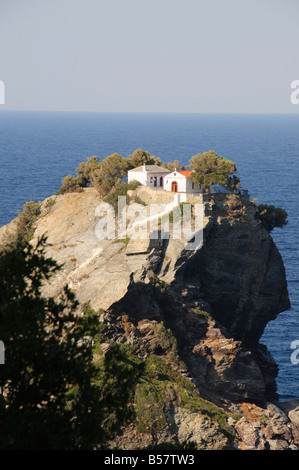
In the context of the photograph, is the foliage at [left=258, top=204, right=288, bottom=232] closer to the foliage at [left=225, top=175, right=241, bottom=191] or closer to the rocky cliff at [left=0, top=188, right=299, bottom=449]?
the rocky cliff at [left=0, top=188, right=299, bottom=449]

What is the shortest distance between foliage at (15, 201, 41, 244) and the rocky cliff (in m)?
1.10

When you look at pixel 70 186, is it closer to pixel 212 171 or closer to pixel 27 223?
pixel 27 223

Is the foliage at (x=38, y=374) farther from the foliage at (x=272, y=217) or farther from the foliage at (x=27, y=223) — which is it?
the foliage at (x=272, y=217)

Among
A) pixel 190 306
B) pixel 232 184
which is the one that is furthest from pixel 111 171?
pixel 190 306

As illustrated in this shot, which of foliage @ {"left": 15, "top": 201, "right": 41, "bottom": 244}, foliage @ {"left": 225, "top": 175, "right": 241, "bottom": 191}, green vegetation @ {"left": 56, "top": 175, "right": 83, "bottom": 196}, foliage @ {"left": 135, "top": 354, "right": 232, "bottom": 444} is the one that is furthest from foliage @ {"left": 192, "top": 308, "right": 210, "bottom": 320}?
green vegetation @ {"left": 56, "top": 175, "right": 83, "bottom": 196}

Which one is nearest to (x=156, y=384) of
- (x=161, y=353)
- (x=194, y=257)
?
(x=161, y=353)

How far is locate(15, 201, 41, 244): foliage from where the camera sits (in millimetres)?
73312

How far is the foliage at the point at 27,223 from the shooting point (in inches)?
2886

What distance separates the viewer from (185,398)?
50.2m

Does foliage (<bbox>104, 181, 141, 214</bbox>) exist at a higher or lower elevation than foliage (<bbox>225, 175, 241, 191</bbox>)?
lower

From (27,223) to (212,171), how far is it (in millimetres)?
21514

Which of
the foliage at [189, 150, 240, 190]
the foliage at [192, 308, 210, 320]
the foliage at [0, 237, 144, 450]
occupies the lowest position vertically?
the foliage at [192, 308, 210, 320]

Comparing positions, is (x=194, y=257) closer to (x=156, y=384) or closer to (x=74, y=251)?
(x=74, y=251)

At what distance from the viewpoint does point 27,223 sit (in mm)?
76312
